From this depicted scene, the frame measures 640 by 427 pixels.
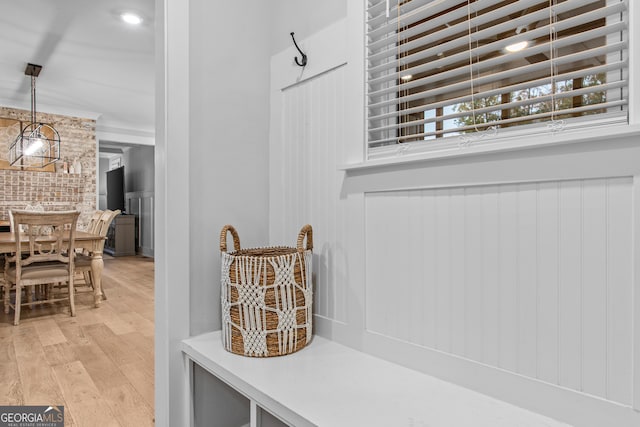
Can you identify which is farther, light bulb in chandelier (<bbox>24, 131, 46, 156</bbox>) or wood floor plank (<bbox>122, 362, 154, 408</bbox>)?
light bulb in chandelier (<bbox>24, 131, 46, 156</bbox>)

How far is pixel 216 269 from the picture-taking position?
1.43 metres

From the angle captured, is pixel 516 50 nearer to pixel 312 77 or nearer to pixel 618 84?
pixel 618 84

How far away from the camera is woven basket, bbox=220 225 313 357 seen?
1.17 m

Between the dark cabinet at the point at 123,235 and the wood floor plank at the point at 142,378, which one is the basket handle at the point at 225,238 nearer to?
the wood floor plank at the point at 142,378

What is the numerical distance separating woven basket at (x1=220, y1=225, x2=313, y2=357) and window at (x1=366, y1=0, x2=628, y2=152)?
506 millimetres

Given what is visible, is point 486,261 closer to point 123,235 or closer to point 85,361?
point 85,361

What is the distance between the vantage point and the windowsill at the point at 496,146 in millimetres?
761

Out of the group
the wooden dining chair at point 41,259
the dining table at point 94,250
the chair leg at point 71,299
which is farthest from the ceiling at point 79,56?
the chair leg at point 71,299

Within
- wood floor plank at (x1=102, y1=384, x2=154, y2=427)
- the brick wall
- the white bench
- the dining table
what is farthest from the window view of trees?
the brick wall

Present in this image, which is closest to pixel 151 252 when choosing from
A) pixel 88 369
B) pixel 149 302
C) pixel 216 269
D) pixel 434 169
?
pixel 149 302

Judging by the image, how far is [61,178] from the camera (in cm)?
610

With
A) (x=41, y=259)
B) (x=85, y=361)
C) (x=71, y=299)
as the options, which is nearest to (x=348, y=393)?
(x=85, y=361)

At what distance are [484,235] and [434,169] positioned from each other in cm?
23

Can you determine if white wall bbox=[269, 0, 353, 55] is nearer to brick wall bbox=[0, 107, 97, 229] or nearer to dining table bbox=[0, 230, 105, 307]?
dining table bbox=[0, 230, 105, 307]
